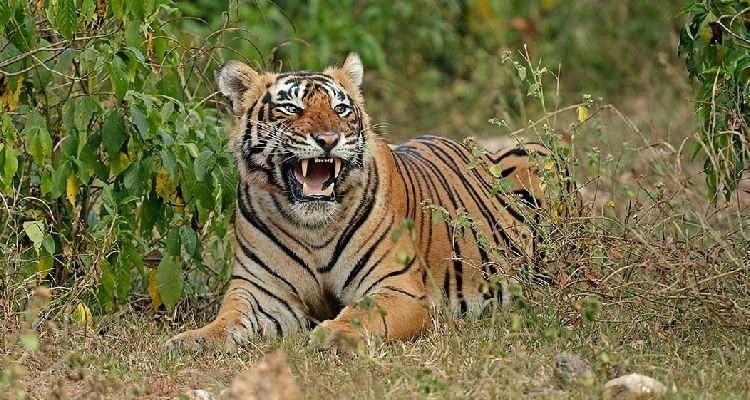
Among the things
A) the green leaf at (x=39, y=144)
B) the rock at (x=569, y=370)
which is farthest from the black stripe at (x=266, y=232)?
the rock at (x=569, y=370)

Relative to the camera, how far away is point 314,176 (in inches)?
195

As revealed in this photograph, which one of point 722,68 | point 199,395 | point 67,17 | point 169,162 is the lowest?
point 199,395

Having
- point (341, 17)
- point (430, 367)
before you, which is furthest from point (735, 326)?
point (341, 17)

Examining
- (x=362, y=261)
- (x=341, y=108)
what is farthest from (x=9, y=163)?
(x=362, y=261)

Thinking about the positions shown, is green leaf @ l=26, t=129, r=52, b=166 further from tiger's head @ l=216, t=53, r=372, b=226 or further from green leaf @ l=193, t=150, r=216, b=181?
tiger's head @ l=216, t=53, r=372, b=226

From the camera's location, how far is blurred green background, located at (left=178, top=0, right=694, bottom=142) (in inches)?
452

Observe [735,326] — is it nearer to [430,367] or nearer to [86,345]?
[430,367]

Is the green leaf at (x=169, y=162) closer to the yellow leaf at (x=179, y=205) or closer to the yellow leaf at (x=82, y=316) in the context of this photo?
the yellow leaf at (x=179, y=205)

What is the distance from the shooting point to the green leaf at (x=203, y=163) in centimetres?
498

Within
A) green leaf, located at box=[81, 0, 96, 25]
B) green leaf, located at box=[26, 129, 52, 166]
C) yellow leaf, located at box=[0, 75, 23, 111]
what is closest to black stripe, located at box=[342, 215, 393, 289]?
green leaf, located at box=[26, 129, 52, 166]

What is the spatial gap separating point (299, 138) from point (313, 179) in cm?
21

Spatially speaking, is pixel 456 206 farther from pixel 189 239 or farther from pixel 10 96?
pixel 10 96

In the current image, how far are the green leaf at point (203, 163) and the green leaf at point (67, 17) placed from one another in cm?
76

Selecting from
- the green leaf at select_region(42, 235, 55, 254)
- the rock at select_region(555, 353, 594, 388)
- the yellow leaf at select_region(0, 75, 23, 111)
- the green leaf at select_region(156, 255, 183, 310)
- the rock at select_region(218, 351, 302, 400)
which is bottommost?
the green leaf at select_region(156, 255, 183, 310)
